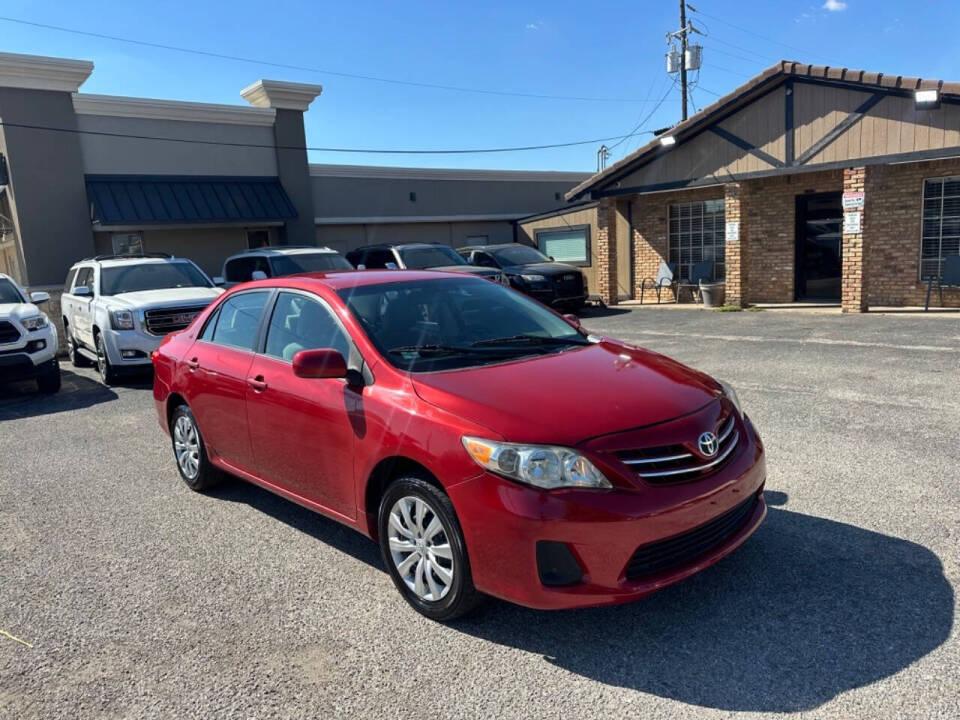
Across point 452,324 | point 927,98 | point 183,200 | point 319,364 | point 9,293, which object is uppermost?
point 927,98

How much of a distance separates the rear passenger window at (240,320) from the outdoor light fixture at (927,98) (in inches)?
470

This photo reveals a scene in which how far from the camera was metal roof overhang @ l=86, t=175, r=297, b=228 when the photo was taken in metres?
16.9

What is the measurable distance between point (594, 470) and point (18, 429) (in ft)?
24.3

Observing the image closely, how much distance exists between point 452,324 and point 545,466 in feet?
4.99

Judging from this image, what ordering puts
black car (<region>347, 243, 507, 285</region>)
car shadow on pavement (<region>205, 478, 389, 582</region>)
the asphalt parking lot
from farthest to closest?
black car (<region>347, 243, 507, 285</region>) → car shadow on pavement (<region>205, 478, 389, 582</region>) → the asphalt parking lot

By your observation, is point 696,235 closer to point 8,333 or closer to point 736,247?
point 736,247

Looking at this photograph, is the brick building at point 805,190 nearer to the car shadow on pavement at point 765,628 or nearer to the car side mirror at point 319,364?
the car shadow on pavement at point 765,628

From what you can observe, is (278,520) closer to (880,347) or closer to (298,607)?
(298,607)

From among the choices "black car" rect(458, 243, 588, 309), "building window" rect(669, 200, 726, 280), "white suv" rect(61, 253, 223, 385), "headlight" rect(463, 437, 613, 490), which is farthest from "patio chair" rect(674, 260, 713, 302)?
"headlight" rect(463, 437, 613, 490)

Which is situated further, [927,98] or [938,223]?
[938,223]

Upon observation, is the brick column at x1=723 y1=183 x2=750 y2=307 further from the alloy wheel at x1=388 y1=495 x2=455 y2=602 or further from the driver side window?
the alloy wheel at x1=388 y1=495 x2=455 y2=602

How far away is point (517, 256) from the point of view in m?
17.7

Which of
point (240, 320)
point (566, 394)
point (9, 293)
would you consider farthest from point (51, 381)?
Result: point (566, 394)

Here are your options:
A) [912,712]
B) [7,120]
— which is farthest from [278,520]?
[7,120]
